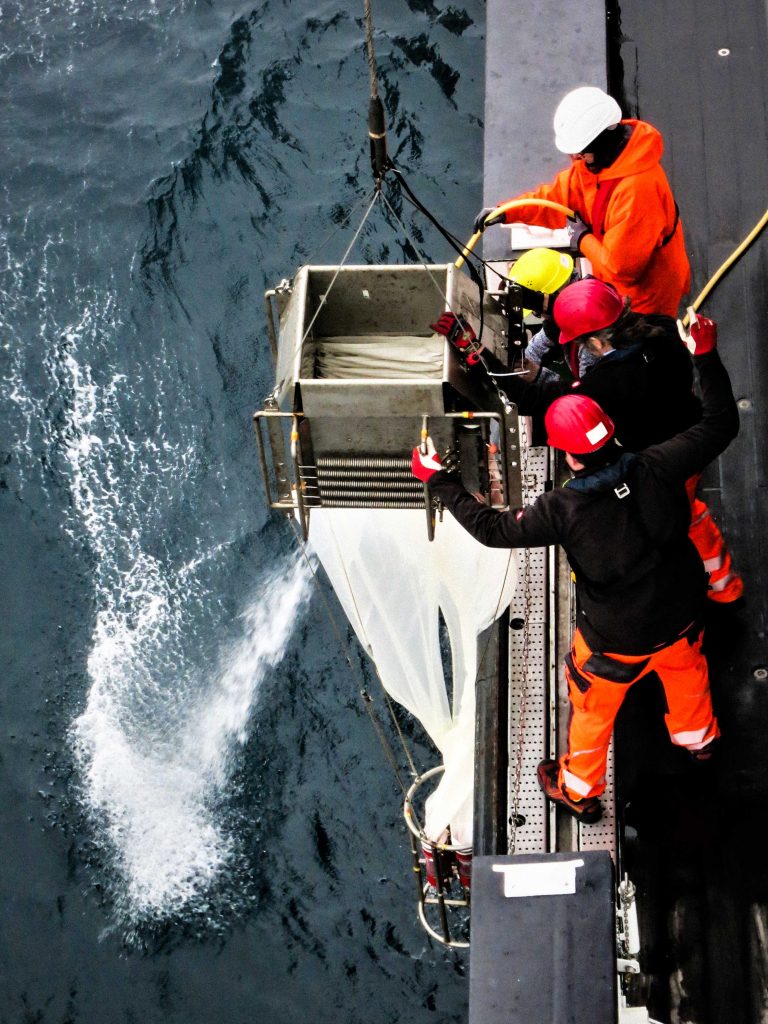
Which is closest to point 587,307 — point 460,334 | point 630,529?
point 460,334

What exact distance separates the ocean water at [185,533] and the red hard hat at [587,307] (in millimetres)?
2121

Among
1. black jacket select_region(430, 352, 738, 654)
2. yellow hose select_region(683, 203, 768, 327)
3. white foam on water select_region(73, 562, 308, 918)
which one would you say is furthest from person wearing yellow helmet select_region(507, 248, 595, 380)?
white foam on water select_region(73, 562, 308, 918)

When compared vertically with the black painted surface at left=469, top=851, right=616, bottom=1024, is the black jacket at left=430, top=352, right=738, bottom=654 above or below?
above

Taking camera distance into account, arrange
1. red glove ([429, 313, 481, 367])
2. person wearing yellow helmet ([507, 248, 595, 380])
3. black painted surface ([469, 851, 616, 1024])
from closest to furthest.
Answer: black painted surface ([469, 851, 616, 1024])
red glove ([429, 313, 481, 367])
person wearing yellow helmet ([507, 248, 595, 380])

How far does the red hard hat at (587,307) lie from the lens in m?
5.24

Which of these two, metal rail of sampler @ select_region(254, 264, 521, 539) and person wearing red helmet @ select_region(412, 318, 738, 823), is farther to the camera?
metal rail of sampler @ select_region(254, 264, 521, 539)

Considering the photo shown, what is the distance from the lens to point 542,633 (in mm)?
A: 6402

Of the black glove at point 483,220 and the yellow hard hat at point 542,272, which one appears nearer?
the black glove at point 483,220

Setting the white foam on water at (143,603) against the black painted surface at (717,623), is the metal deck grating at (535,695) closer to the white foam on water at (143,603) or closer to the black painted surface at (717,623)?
the black painted surface at (717,623)

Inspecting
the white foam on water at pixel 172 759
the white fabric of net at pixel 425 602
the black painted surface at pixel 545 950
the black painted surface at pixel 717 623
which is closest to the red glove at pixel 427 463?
the white fabric of net at pixel 425 602

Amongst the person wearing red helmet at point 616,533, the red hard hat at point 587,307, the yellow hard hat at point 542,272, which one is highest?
the yellow hard hat at point 542,272

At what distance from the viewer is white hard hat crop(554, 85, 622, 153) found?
5.68 meters

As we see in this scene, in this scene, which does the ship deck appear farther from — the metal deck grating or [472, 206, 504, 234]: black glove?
[472, 206, 504, 234]: black glove

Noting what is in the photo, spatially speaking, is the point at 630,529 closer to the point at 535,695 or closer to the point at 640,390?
the point at 640,390
